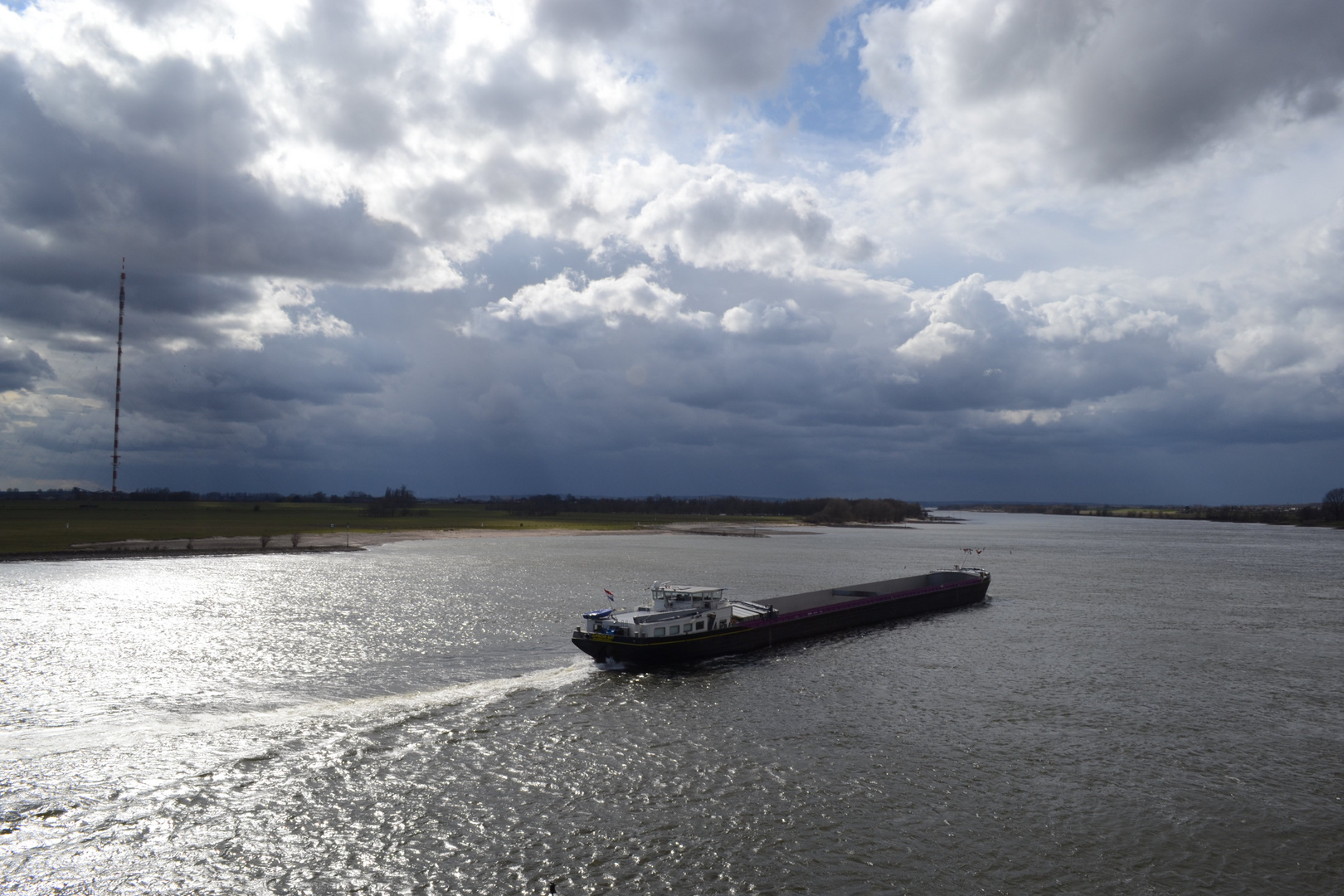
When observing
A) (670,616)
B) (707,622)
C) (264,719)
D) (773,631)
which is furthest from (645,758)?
(773,631)

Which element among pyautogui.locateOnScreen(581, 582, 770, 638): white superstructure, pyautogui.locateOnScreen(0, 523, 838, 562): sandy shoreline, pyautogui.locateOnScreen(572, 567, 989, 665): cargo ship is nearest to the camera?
pyautogui.locateOnScreen(572, 567, 989, 665): cargo ship

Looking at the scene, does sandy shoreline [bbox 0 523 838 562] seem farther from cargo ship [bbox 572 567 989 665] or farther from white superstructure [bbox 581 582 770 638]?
white superstructure [bbox 581 582 770 638]

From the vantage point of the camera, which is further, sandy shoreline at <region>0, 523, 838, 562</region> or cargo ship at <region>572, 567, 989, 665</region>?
sandy shoreline at <region>0, 523, 838, 562</region>

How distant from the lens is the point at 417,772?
27109 millimetres

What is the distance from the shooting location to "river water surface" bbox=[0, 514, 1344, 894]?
2109cm

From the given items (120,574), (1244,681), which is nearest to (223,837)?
(1244,681)

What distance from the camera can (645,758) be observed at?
29.4 meters

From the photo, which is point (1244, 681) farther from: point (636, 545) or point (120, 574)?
point (636, 545)

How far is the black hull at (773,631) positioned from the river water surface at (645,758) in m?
1.47

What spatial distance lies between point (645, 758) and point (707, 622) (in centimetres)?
2059

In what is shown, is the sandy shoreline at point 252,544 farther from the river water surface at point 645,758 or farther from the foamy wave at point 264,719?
the foamy wave at point 264,719

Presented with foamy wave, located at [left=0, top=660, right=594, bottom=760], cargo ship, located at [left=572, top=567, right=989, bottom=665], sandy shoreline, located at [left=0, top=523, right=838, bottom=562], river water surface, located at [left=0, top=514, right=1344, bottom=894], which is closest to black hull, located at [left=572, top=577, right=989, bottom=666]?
cargo ship, located at [left=572, top=567, right=989, bottom=665]

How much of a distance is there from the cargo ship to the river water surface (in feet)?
5.42

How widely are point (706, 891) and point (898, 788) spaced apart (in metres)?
10.1
